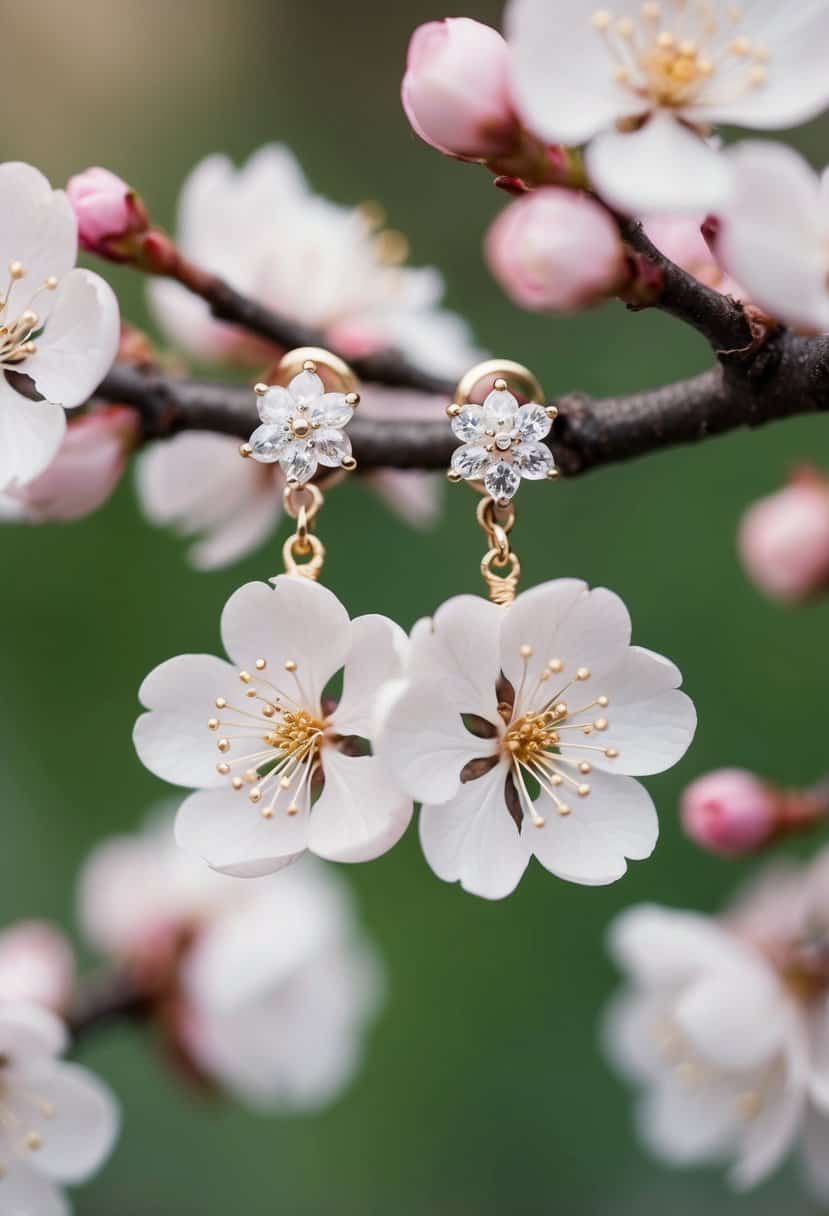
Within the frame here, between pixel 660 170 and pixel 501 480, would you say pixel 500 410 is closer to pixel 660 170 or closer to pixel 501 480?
pixel 501 480

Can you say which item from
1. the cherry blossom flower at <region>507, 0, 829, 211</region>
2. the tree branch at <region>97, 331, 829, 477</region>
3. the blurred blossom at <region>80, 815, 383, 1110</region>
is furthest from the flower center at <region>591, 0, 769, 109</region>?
the blurred blossom at <region>80, 815, 383, 1110</region>

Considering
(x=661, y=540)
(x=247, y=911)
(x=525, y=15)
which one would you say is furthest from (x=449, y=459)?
(x=661, y=540)

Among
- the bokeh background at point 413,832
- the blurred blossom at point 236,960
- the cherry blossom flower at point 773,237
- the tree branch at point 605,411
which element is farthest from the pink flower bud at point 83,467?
the bokeh background at point 413,832

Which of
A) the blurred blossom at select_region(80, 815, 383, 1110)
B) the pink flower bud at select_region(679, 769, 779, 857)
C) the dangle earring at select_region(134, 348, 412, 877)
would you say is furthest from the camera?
the blurred blossom at select_region(80, 815, 383, 1110)

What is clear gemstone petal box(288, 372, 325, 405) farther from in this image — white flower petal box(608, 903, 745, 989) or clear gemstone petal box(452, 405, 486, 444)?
white flower petal box(608, 903, 745, 989)

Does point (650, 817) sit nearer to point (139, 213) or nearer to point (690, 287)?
point (690, 287)

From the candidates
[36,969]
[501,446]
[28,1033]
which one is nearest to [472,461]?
[501,446]

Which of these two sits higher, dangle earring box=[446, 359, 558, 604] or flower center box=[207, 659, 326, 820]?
dangle earring box=[446, 359, 558, 604]
